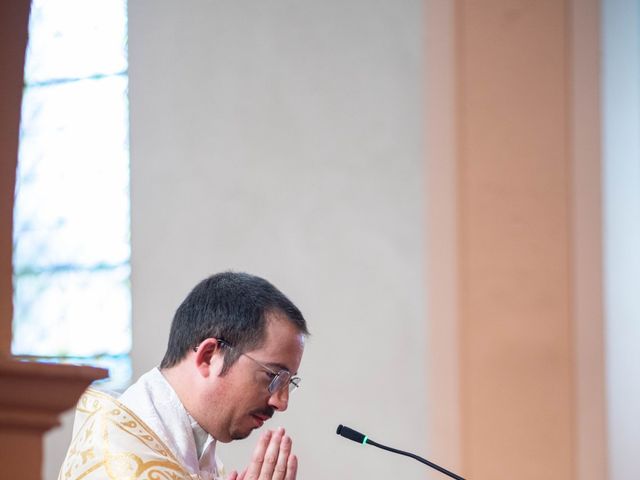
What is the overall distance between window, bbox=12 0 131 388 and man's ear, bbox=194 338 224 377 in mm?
3747

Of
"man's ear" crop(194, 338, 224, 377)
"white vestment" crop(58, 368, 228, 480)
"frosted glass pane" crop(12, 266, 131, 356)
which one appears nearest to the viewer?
"white vestment" crop(58, 368, 228, 480)

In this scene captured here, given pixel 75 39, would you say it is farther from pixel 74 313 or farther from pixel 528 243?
pixel 528 243

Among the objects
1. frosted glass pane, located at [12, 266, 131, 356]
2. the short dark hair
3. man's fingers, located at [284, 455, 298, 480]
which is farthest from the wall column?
frosted glass pane, located at [12, 266, 131, 356]

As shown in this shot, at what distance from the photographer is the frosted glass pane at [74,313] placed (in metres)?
7.86

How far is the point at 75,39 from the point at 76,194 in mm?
1180

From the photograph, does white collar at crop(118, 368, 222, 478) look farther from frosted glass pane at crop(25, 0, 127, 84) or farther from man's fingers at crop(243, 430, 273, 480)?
frosted glass pane at crop(25, 0, 127, 84)

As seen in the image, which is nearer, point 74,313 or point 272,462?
point 272,462

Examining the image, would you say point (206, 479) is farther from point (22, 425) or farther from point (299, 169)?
point (299, 169)

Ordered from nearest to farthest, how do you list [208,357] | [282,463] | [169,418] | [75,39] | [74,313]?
[282,463] < [169,418] < [208,357] < [74,313] < [75,39]

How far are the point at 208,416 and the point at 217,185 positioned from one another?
3613 millimetres

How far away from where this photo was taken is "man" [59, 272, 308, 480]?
3.67 m

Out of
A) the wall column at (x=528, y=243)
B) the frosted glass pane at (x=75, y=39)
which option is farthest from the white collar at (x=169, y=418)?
the frosted glass pane at (x=75, y=39)

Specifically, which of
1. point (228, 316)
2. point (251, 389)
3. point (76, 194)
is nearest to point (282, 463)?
point (251, 389)

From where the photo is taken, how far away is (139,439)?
12.1 feet
